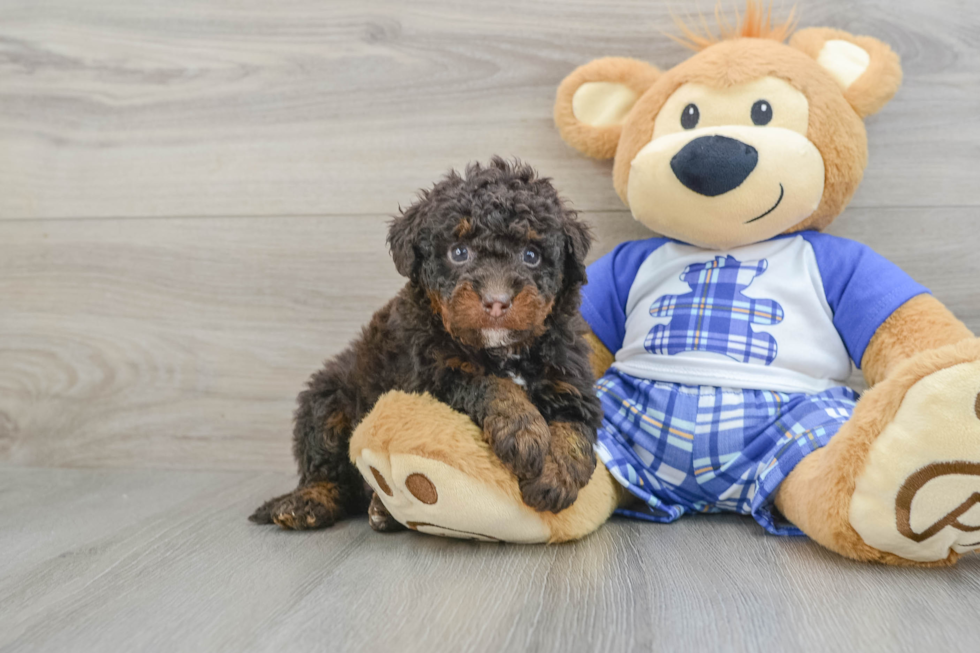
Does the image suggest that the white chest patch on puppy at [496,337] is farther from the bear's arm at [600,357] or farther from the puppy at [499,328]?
the bear's arm at [600,357]

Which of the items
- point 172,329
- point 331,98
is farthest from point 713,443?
point 172,329

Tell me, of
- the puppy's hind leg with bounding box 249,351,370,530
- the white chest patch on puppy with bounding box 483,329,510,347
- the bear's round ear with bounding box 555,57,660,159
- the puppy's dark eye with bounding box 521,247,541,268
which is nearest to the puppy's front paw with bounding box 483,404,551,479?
the white chest patch on puppy with bounding box 483,329,510,347

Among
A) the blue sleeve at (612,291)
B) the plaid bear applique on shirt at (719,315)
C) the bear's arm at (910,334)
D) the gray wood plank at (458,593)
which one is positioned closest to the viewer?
the gray wood plank at (458,593)

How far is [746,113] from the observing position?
1.36 meters

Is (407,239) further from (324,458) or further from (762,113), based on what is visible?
(762,113)

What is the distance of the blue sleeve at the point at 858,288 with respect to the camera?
4.26 feet

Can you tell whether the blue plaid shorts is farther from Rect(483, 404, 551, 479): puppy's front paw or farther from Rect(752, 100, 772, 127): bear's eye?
Rect(752, 100, 772, 127): bear's eye

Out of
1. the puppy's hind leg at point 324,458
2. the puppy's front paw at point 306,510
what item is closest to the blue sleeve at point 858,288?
the puppy's hind leg at point 324,458

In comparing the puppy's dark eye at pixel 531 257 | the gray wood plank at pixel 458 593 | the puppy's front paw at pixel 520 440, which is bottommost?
the gray wood plank at pixel 458 593

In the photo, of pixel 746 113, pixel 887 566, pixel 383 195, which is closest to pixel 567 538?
pixel 887 566

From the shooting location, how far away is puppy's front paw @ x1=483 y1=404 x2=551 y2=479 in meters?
1.05

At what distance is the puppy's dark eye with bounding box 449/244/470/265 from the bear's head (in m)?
0.47

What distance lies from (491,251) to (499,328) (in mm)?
116

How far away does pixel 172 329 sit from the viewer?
1857 millimetres
